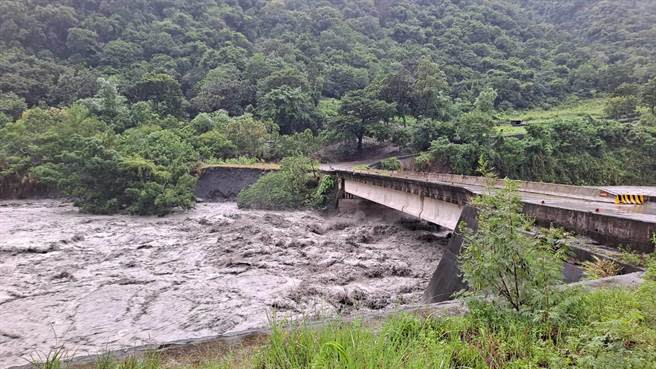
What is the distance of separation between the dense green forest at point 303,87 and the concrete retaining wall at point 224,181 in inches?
100

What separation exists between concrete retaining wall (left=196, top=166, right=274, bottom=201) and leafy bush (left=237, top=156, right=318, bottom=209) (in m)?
3.45

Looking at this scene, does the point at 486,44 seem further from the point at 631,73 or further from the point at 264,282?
the point at 264,282

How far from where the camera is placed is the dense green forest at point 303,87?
34.8 metres

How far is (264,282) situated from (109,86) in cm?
4524

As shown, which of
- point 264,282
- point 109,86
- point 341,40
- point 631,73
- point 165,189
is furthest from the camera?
point 341,40

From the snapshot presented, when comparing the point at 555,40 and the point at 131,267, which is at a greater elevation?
the point at 555,40

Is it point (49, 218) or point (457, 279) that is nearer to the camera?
point (457, 279)

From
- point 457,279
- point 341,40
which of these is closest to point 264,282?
point 457,279

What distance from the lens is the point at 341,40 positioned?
92125mm

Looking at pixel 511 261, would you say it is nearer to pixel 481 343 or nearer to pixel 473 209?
pixel 481 343

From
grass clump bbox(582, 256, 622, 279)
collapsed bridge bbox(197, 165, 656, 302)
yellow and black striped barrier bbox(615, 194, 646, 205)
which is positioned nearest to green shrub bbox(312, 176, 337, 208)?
collapsed bridge bbox(197, 165, 656, 302)

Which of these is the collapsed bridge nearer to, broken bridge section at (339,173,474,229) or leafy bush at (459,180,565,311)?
broken bridge section at (339,173,474,229)

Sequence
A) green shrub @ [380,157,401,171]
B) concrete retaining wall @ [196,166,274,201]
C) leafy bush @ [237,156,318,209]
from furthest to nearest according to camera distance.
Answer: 1. green shrub @ [380,157,401,171]
2. concrete retaining wall @ [196,166,274,201]
3. leafy bush @ [237,156,318,209]

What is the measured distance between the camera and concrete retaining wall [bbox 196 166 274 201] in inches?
1428
